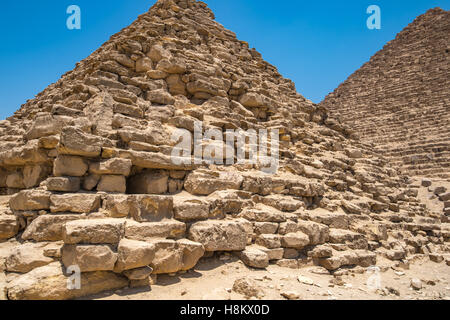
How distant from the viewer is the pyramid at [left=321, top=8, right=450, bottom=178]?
15.0 meters

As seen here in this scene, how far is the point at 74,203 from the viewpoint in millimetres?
3164

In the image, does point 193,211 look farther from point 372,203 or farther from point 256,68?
point 256,68

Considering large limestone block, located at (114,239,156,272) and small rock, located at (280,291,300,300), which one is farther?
small rock, located at (280,291,300,300)

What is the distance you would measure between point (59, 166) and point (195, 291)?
7.24 feet

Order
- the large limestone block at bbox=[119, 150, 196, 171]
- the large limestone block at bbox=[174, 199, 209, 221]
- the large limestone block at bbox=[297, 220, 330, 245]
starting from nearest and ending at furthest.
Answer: the large limestone block at bbox=[174, 199, 209, 221], the large limestone block at bbox=[119, 150, 196, 171], the large limestone block at bbox=[297, 220, 330, 245]

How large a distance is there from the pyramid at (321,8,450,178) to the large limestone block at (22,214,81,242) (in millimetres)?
10365

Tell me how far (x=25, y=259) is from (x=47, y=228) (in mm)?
355

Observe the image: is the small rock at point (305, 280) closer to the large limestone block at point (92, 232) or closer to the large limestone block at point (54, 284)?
the large limestone block at point (54, 284)

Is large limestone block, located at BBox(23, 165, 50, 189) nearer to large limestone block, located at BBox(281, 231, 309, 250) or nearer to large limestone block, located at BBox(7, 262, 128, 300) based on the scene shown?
large limestone block, located at BBox(7, 262, 128, 300)

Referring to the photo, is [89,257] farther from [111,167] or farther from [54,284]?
[111,167]

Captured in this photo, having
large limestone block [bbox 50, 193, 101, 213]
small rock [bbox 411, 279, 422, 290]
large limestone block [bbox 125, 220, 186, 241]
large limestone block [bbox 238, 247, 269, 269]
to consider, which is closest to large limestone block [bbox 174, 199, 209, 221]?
large limestone block [bbox 125, 220, 186, 241]

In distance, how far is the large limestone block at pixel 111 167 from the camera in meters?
3.45

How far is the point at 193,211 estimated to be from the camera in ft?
12.0
